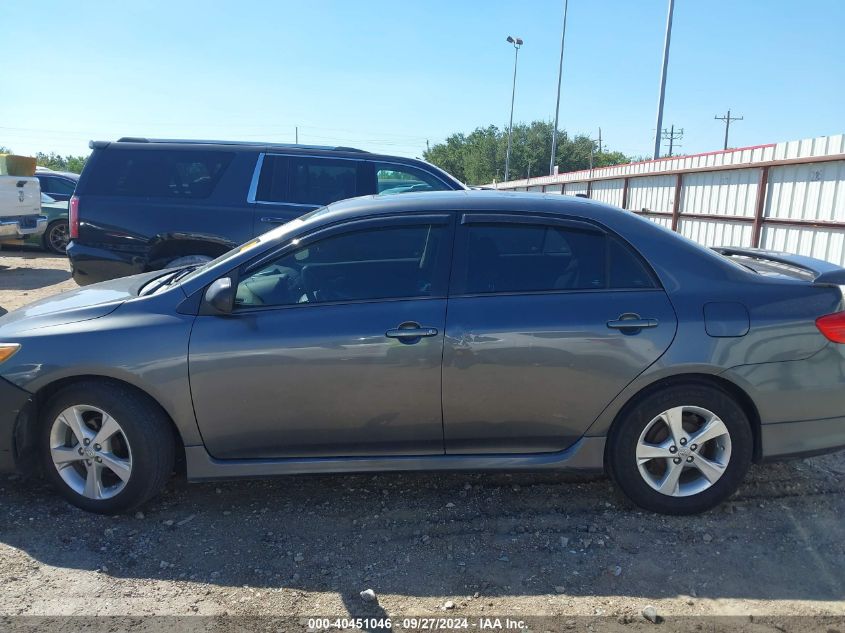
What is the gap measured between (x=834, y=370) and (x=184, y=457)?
135 inches

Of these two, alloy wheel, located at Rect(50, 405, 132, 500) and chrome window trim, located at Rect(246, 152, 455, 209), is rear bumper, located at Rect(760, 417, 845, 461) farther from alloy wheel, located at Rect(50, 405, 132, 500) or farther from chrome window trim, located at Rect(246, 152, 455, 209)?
chrome window trim, located at Rect(246, 152, 455, 209)

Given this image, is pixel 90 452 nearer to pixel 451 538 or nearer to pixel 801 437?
pixel 451 538

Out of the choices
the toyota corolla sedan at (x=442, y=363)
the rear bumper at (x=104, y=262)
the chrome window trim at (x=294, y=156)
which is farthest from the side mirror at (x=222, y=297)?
the rear bumper at (x=104, y=262)

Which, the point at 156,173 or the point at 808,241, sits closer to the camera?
the point at 156,173

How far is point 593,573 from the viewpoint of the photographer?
2932 mm

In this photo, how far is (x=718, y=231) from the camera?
11688 millimetres

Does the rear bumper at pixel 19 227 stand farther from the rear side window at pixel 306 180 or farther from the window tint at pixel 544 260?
the window tint at pixel 544 260

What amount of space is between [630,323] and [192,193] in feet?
15.4

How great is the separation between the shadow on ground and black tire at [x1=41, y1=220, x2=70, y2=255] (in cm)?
1162

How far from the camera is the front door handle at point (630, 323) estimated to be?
126 inches

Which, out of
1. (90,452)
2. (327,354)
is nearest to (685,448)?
(327,354)

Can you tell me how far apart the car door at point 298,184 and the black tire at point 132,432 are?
3164mm

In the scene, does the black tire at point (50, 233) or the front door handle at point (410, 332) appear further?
the black tire at point (50, 233)

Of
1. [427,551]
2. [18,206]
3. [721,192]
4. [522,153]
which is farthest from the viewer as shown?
[522,153]
